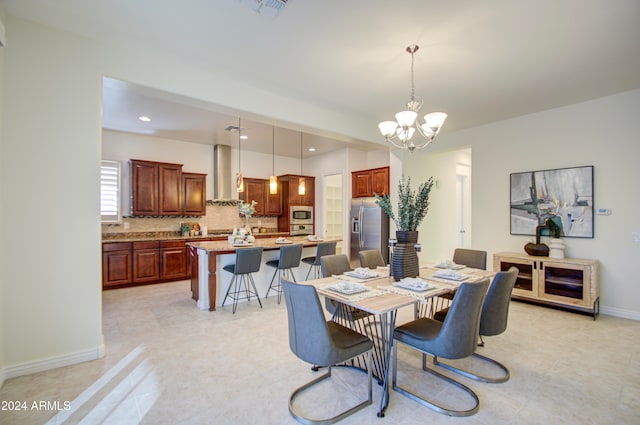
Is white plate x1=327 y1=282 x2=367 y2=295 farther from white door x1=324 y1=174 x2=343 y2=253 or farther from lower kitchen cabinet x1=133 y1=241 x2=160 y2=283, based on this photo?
white door x1=324 y1=174 x2=343 y2=253

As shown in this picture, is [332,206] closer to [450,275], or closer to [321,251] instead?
[321,251]

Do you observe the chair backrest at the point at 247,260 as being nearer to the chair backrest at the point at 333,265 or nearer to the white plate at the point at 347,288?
the chair backrest at the point at 333,265

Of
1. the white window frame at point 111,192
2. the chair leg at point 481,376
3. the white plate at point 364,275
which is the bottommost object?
the chair leg at point 481,376

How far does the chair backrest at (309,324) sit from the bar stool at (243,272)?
2157 millimetres

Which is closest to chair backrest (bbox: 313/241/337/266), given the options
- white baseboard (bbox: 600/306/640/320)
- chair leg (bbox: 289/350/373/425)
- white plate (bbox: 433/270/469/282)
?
white plate (bbox: 433/270/469/282)

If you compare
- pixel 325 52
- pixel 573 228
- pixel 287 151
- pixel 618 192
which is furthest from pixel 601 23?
pixel 287 151

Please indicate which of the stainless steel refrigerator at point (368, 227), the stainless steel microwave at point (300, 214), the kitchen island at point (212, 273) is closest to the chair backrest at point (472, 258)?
the kitchen island at point (212, 273)

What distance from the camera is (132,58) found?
112 inches

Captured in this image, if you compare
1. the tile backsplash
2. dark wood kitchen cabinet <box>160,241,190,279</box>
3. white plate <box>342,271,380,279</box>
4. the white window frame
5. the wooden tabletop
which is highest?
the white window frame

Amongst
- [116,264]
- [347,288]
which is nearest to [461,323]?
[347,288]

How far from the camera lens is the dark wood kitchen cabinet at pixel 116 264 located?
16.8 feet

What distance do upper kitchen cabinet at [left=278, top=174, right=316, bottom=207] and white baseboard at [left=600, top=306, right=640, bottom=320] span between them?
19.2ft

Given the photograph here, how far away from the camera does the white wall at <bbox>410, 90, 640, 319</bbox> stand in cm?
380

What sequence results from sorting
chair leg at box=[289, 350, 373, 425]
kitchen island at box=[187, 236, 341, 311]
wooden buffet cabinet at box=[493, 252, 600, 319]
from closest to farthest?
1. chair leg at box=[289, 350, 373, 425]
2. wooden buffet cabinet at box=[493, 252, 600, 319]
3. kitchen island at box=[187, 236, 341, 311]
